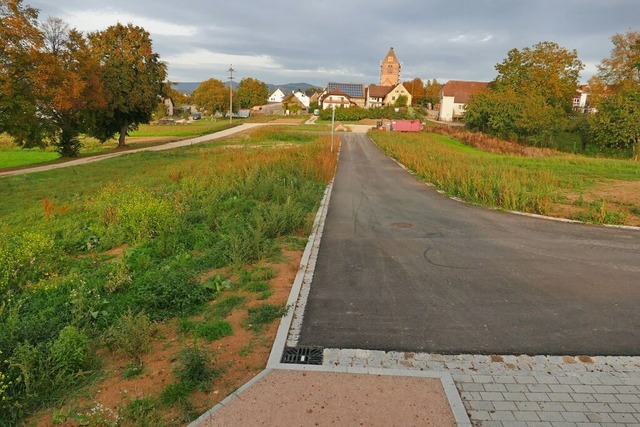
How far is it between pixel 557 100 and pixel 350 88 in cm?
7879

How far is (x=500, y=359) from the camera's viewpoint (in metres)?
4.77

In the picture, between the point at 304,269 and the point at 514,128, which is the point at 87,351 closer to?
the point at 304,269

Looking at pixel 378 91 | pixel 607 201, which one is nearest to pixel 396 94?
pixel 378 91

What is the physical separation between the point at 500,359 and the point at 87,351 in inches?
193

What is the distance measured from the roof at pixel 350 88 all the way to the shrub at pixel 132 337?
12112 centimetres

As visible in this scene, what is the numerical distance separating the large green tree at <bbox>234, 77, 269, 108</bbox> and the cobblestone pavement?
114188mm

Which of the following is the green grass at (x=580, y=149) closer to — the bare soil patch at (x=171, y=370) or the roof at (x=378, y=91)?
the bare soil patch at (x=171, y=370)

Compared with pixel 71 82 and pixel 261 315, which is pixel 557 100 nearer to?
pixel 71 82

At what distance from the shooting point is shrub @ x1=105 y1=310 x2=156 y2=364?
15.6 ft

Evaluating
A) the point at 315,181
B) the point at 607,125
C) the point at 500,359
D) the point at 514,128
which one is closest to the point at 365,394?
the point at 500,359

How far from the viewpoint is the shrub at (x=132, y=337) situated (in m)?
4.77

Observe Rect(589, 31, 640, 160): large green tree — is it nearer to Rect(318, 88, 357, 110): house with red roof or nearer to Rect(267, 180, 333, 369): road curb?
Rect(267, 180, 333, 369): road curb

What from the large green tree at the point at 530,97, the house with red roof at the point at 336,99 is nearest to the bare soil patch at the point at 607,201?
the large green tree at the point at 530,97

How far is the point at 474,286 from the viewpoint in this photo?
687 centimetres
